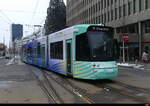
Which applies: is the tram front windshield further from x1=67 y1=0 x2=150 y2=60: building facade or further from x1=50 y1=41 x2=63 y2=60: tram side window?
x1=67 y1=0 x2=150 y2=60: building facade

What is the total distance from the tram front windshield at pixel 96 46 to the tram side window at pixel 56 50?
9.54 feet

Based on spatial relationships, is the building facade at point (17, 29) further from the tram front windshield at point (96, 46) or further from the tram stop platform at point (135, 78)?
the tram front windshield at point (96, 46)

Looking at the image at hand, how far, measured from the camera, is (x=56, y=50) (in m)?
15.6

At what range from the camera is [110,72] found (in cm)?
1143

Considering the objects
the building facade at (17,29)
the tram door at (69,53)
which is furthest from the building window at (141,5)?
the tram door at (69,53)

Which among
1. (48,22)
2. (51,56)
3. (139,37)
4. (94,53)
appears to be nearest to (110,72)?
→ (94,53)

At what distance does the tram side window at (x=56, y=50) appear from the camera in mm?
14539

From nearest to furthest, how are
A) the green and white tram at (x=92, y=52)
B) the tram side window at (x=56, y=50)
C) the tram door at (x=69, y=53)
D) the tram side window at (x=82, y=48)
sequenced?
the green and white tram at (x=92, y=52)
the tram side window at (x=82, y=48)
the tram door at (x=69, y=53)
the tram side window at (x=56, y=50)

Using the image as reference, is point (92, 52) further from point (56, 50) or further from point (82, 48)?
point (56, 50)

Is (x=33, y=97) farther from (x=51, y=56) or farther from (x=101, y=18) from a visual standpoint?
(x=101, y=18)

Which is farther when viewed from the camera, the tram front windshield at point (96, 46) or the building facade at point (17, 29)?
the building facade at point (17, 29)

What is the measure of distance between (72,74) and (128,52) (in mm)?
30283

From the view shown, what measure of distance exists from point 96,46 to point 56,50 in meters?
4.90

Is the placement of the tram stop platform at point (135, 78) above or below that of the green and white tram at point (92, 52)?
below
